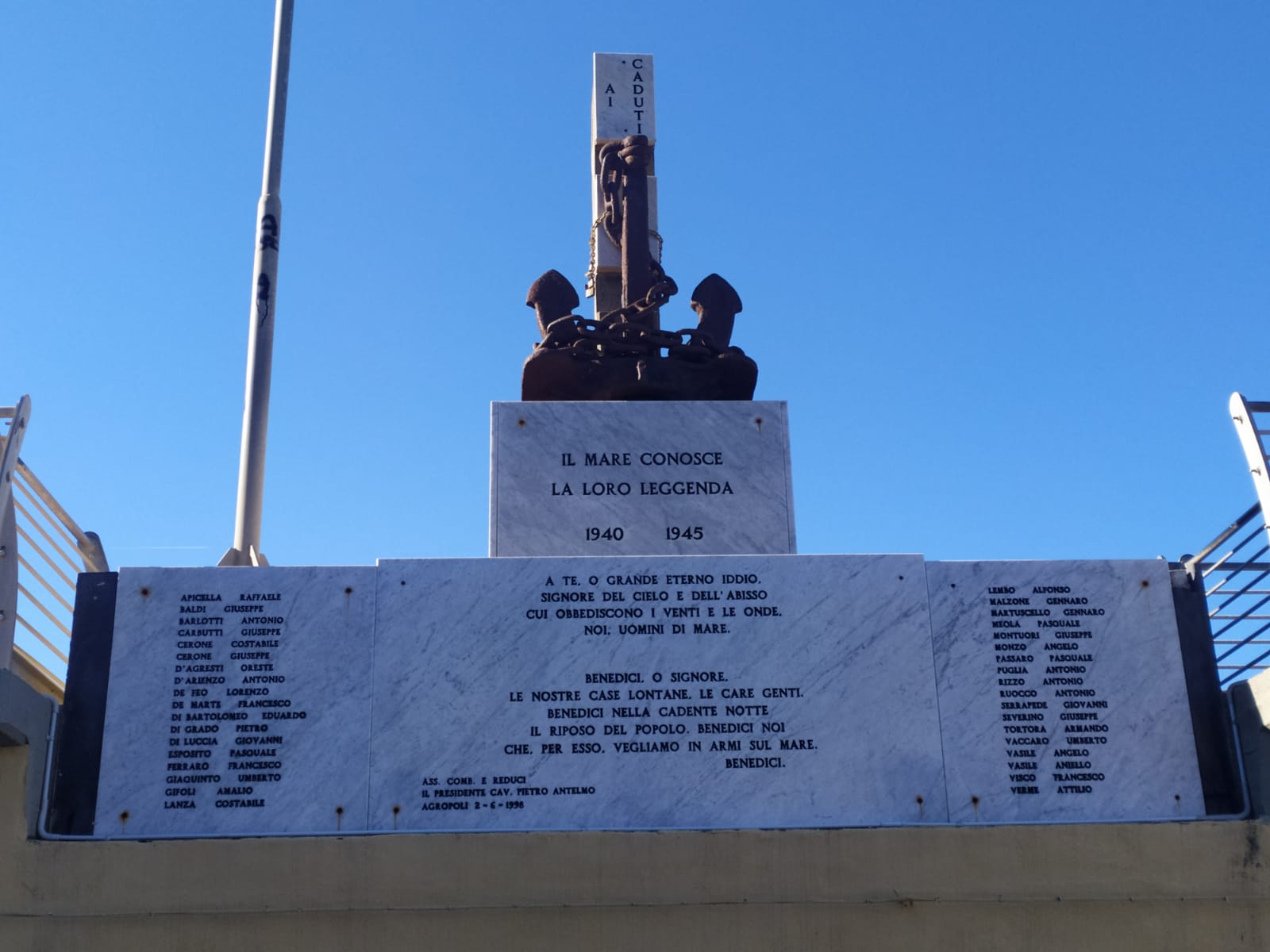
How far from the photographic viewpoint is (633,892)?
17.6 feet

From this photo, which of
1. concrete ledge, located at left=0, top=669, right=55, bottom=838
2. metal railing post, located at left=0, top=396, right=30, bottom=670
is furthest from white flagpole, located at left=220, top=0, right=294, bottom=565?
concrete ledge, located at left=0, top=669, right=55, bottom=838

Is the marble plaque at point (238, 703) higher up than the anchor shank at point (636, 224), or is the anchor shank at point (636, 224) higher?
the anchor shank at point (636, 224)

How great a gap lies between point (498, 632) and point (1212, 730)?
3.33 metres

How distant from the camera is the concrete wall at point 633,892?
5262 millimetres

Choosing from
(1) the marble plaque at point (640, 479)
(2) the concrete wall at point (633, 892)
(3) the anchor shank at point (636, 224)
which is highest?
(3) the anchor shank at point (636, 224)

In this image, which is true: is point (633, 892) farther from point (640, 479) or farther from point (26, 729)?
point (26, 729)

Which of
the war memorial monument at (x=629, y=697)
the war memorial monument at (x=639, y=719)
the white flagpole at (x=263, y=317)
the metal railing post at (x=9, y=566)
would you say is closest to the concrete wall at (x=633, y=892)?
the war memorial monument at (x=639, y=719)

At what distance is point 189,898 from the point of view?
5293 mm

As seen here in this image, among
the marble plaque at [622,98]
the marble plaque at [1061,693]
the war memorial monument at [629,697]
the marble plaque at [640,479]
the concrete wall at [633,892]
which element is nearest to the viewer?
the concrete wall at [633,892]

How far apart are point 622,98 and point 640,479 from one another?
12.7ft

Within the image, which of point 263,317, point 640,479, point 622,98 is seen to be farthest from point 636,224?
point 263,317

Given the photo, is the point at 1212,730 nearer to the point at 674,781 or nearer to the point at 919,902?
the point at 919,902

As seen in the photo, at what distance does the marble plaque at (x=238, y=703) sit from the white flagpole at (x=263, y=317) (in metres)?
2.56

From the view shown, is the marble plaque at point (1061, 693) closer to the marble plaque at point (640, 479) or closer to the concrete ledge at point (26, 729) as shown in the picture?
the marble plaque at point (640, 479)
